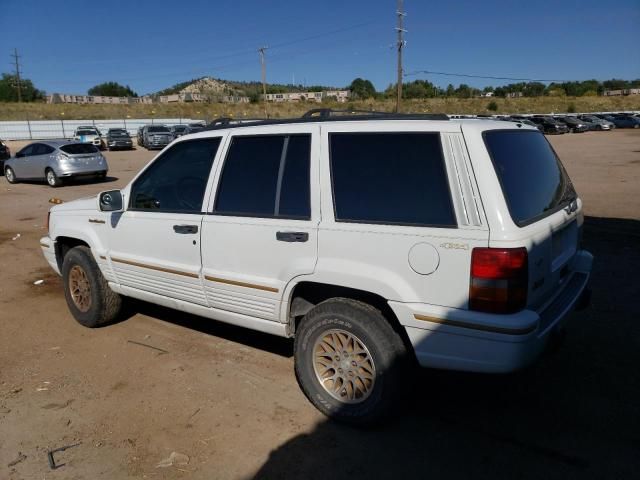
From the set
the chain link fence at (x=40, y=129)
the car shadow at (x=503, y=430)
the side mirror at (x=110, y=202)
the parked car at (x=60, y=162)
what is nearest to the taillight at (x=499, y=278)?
the car shadow at (x=503, y=430)

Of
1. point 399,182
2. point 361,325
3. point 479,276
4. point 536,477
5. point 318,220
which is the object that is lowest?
point 536,477

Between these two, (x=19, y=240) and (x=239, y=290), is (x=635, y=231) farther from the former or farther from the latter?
(x=19, y=240)

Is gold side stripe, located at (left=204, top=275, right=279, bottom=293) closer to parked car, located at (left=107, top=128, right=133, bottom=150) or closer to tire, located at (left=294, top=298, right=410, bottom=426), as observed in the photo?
tire, located at (left=294, top=298, right=410, bottom=426)

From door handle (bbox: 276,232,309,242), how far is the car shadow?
1.06 meters

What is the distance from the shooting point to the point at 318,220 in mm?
3189

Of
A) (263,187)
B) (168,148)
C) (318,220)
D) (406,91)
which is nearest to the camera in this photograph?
(318,220)

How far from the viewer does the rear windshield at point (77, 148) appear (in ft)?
58.2

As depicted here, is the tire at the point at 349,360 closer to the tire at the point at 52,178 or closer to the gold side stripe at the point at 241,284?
the gold side stripe at the point at 241,284

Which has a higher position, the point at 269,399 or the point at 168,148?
the point at 168,148

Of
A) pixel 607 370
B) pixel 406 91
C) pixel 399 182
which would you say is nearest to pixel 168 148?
pixel 399 182

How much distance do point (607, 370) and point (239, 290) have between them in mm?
2845

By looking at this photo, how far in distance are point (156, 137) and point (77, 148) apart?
18391mm

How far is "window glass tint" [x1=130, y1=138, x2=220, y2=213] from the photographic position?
3.94 meters

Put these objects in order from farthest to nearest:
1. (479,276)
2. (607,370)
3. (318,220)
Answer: (607,370) → (318,220) → (479,276)
